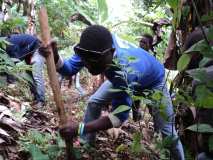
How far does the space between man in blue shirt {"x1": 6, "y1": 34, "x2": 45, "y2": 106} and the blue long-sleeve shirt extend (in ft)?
7.35

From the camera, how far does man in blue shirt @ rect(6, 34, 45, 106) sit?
6422 millimetres

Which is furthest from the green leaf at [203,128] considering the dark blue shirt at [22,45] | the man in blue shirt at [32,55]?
the dark blue shirt at [22,45]

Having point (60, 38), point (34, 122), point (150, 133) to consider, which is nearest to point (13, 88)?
point (34, 122)

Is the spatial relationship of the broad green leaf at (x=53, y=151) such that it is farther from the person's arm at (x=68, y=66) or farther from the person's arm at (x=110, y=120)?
the person's arm at (x=68, y=66)

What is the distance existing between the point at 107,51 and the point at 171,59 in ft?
5.60

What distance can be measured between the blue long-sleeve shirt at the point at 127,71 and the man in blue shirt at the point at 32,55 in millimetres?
2239

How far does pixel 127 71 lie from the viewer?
10.8 feet

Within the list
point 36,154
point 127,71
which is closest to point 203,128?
point 127,71

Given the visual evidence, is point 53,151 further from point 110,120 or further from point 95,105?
point 95,105

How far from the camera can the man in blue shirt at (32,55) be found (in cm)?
642

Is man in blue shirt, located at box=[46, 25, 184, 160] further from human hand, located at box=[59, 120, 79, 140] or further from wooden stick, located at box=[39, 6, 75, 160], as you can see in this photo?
wooden stick, located at box=[39, 6, 75, 160]

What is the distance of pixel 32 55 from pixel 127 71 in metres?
3.65

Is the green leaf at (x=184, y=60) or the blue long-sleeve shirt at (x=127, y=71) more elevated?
the green leaf at (x=184, y=60)

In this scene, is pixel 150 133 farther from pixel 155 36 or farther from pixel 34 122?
pixel 155 36
